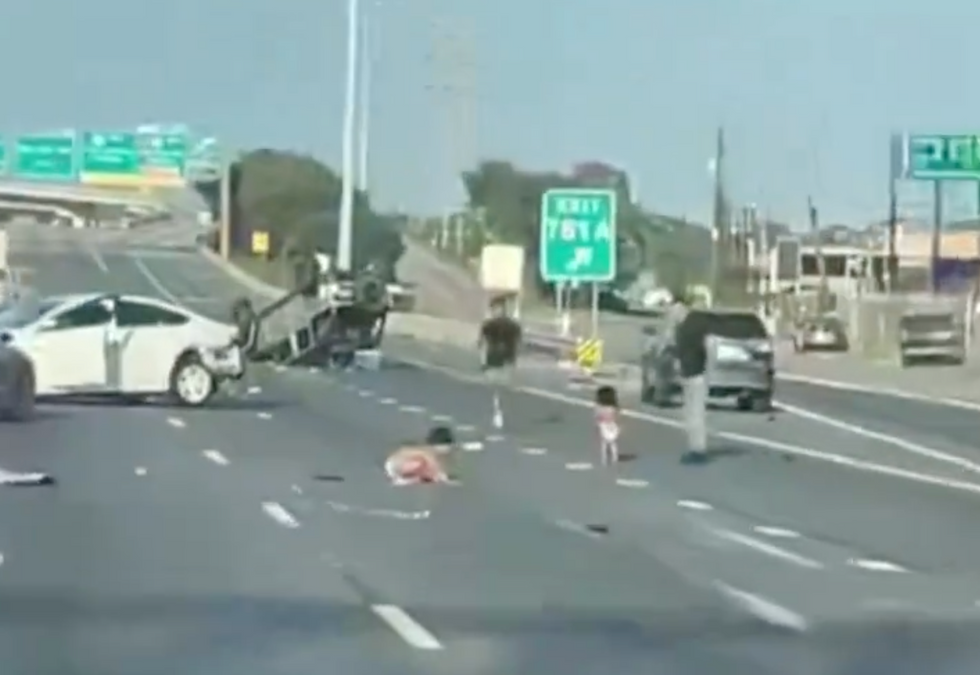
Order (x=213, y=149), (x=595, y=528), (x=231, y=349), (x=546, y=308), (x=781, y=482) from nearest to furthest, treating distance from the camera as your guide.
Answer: (x=595, y=528) < (x=781, y=482) < (x=231, y=349) < (x=546, y=308) < (x=213, y=149)

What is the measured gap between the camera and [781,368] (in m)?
83.8

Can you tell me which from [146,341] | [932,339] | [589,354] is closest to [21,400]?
[146,341]

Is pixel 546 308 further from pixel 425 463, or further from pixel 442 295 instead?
pixel 425 463

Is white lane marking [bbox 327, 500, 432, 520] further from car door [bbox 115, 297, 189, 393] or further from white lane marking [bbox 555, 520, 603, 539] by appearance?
car door [bbox 115, 297, 189, 393]

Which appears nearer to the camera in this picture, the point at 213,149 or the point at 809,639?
the point at 809,639

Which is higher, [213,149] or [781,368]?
[213,149]

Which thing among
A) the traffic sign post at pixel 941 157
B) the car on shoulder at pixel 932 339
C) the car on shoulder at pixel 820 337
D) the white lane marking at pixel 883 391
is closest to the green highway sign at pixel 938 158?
the traffic sign post at pixel 941 157

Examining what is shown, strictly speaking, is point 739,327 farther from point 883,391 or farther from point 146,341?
point 883,391

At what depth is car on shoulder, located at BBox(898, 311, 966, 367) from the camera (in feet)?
293

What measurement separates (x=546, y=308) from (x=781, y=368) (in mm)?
15825

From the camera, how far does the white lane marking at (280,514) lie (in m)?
23.5

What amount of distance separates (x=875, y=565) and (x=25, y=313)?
26.4 metres

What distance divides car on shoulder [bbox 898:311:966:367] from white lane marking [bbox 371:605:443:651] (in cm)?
7330

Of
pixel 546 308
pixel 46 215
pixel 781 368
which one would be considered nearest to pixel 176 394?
pixel 781 368
